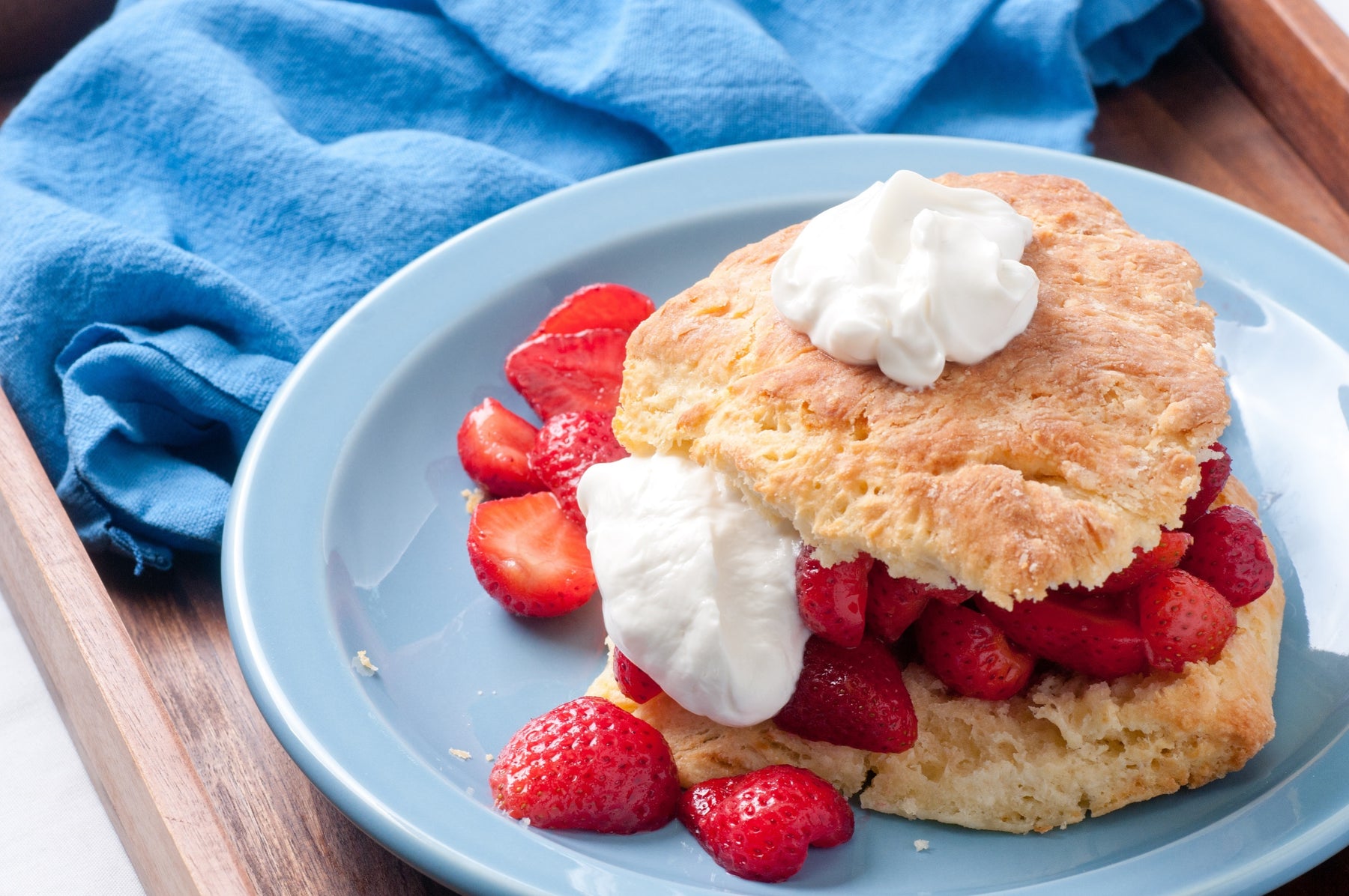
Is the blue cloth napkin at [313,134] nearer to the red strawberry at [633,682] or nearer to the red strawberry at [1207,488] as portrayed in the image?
the red strawberry at [633,682]

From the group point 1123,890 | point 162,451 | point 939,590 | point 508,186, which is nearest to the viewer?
point 1123,890

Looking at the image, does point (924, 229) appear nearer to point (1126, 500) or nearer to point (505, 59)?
point (1126, 500)

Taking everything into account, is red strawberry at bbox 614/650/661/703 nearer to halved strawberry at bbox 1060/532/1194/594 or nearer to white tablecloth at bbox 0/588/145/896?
halved strawberry at bbox 1060/532/1194/594

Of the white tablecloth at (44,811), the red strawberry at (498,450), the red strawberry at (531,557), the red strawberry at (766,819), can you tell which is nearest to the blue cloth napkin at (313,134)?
the white tablecloth at (44,811)

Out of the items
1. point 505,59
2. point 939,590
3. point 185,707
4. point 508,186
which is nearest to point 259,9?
point 505,59

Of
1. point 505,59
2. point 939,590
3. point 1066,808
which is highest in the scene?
point 939,590

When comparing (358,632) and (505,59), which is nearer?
(358,632)

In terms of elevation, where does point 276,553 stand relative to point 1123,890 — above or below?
below
